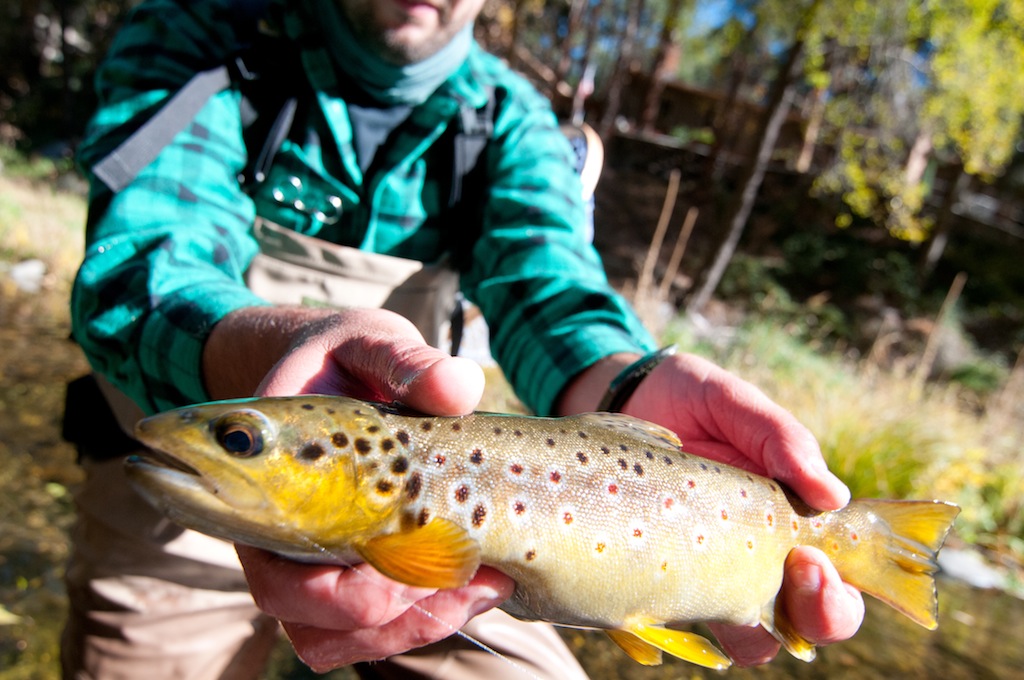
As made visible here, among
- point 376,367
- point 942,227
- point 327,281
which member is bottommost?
point 327,281

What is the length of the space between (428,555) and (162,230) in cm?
136

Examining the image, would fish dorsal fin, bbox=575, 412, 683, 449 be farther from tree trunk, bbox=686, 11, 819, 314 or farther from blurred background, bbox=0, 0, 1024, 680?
tree trunk, bbox=686, 11, 819, 314

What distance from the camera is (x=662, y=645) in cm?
164

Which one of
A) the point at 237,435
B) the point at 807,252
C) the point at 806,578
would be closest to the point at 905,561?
the point at 806,578

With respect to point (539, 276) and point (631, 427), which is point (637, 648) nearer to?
point (631, 427)

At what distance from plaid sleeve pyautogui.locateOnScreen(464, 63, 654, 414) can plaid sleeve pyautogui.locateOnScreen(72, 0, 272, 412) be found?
93 centimetres

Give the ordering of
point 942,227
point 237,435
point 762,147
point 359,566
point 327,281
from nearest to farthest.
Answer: point 237,435 → point 359,566 → point 327,281 → point 762,147 → point 942,227

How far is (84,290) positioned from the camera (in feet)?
6.75

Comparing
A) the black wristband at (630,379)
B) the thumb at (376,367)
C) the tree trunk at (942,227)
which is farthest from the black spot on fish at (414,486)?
the tree trunk at (942,227)

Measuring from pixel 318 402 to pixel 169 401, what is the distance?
0.84m

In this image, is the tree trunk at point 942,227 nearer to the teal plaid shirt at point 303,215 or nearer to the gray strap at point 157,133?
the teal plaid shirt at point 303,215

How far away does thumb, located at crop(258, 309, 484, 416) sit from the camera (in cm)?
138

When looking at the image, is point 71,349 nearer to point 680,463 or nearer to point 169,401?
point 169,401

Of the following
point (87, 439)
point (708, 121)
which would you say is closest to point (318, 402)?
point (87, 439)
